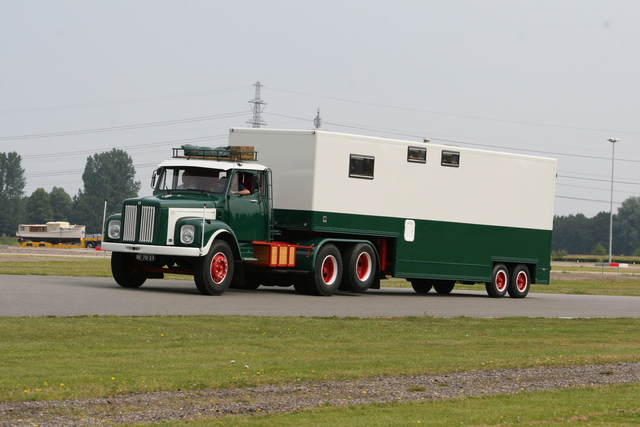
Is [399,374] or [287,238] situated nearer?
[399,374]

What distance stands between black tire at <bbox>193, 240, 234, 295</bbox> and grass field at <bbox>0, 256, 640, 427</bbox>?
469 centimetres

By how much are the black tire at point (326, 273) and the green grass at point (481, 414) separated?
13.5 m

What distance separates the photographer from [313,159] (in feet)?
76.4

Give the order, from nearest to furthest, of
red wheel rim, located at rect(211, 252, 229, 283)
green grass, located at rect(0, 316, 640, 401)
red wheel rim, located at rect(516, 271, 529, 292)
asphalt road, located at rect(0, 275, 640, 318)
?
green grass, located at rect(0, 316, 640, 401), asphalt road, located at rect(0, 275, 640, 318), red wheel rim, located at rect(211, 252, 229, 283), red wheel rim, located at rect(516, 271, 529, 292)

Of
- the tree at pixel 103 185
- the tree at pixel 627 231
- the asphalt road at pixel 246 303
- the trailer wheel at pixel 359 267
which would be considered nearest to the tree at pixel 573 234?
the tree at pixel 627 231

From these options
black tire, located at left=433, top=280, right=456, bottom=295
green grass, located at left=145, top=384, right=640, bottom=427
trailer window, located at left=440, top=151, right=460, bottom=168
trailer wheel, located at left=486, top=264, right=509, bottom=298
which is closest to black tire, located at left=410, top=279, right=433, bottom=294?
black tire, located at left=433, top=280, right=456, bottom=295

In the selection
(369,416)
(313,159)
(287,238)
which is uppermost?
(313,159)

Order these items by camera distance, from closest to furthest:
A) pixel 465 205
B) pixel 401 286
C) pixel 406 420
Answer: pixel 406 420, pixel 465 205, pixel 401 286

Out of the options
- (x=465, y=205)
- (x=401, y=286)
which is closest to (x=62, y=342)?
(x=465, y=205)

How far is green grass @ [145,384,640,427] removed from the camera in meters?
8.25

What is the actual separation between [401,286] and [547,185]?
23.4 ft

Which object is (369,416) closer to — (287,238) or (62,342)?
(62,342)

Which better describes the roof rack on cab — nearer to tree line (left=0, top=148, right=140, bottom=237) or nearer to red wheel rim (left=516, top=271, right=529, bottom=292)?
red wheel rim (left=516, top=271, right=529, bottom=292)

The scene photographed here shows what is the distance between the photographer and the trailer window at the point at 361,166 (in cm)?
2405
